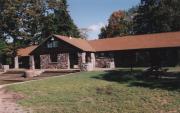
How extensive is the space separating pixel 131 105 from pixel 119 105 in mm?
591

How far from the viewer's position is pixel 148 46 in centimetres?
4544

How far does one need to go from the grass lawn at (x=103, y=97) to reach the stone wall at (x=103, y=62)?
2225cm

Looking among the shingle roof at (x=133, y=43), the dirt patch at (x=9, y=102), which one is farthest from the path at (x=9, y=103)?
the shingle roof at (x=133, y=43)

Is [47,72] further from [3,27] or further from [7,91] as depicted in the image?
[3,27]

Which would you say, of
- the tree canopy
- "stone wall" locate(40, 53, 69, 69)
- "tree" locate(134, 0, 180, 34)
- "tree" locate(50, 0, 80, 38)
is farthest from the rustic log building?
the tree canopy

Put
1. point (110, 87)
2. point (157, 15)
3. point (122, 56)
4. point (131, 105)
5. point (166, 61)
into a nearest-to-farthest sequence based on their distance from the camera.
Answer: point (131, 105) < point (110, 87) < point (166, 61) < point (122, 56) < point (157, 15)

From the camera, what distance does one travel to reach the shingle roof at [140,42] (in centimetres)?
4481

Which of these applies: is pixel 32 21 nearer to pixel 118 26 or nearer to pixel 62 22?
pixel 62 22

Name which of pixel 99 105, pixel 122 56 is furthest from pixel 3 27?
pixel 99 105

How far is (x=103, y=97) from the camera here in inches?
789

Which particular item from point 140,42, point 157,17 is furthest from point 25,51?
point 157,17

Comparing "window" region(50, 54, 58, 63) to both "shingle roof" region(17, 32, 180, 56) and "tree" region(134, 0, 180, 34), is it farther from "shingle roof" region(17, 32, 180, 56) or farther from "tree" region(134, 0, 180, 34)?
"tree" region(134, 0, 180, 34)

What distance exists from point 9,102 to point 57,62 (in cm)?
2891

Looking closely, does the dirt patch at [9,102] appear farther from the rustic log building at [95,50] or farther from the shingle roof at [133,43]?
the shingle roof at [133,43]
